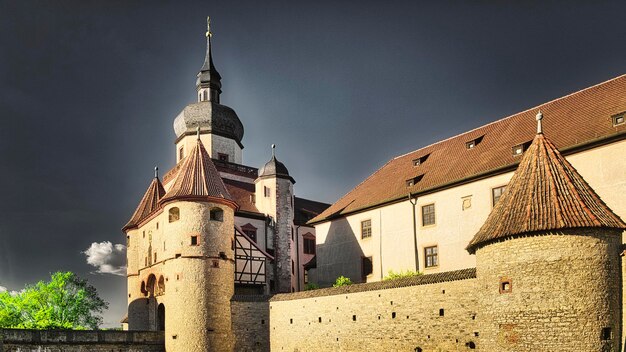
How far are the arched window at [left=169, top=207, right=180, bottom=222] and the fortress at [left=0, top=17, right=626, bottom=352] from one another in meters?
0.11

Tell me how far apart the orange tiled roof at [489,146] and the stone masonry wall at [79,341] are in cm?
1261

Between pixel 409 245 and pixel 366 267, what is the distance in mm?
3699

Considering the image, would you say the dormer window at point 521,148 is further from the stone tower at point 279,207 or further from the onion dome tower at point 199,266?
the stone tower at point 279,207

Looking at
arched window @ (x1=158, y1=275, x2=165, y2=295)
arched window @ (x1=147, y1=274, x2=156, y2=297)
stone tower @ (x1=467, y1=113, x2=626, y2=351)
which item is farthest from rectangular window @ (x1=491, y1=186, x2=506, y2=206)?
arched window @ (x1=147, y1=274, x2=156, y2=297)

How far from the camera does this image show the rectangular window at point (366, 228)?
3569 centimetres

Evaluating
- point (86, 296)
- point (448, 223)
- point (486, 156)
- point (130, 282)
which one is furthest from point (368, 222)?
point (86, 296)

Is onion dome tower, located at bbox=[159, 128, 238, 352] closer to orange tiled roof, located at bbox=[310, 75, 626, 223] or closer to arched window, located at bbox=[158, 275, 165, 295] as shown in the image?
arched window, located at bbox=[158, 275, 165, 295]

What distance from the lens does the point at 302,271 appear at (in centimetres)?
4688

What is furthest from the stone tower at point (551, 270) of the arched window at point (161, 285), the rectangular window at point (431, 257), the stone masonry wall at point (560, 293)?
the arched window at point (161, 285)

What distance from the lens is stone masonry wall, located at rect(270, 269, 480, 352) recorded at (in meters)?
21.6

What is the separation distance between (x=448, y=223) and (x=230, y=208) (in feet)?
39.6

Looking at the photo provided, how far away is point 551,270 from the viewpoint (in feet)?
54.8

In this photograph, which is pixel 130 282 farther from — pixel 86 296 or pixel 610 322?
pixel 610 322

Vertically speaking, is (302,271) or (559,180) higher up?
(559,180)
